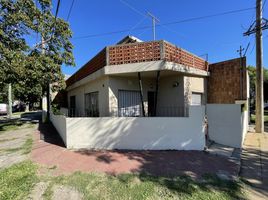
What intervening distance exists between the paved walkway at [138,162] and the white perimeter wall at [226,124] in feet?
5.21

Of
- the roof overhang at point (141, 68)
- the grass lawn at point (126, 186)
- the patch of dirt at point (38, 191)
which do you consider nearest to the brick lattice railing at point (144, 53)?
the roof overhang at point (141, 68)

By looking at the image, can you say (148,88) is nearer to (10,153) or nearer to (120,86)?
(120,86)

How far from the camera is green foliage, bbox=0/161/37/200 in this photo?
415cm

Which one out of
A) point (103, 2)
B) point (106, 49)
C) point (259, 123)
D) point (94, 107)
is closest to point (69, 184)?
point (106, 49)

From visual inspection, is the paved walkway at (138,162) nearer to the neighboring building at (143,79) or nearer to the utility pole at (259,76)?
the neighboring building at (143,79)

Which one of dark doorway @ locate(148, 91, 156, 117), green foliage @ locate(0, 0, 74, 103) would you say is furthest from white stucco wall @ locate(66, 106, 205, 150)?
green foliage @ locate(0, 0, 74, 103)

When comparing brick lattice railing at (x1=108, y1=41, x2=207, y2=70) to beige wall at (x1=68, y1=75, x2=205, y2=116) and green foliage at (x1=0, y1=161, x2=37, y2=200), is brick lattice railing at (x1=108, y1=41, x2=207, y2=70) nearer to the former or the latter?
beige wall at (x1=68, y1=75, x2=205, y2=116)

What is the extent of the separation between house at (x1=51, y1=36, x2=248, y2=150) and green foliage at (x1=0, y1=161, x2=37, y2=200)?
6.85 ft

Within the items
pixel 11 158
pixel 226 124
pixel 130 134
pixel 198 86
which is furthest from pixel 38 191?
pixel 198 86

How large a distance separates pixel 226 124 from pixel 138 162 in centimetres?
420

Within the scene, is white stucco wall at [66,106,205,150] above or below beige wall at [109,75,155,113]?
below

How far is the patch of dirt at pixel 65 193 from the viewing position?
399 cm

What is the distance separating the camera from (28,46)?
36.1 ft

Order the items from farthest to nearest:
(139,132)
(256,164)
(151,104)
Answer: (151,104) < (139,132) < (256,164)
